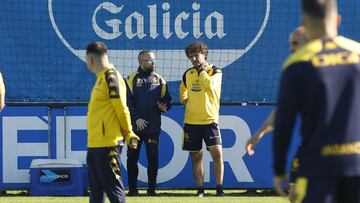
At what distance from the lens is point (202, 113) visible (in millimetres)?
12352

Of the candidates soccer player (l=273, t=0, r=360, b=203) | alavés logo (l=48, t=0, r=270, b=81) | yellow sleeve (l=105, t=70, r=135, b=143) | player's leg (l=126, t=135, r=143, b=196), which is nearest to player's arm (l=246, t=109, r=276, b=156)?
soccer player (l=273, t=0, r=360, b=203)

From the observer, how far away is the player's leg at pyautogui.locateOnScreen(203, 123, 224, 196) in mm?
12289

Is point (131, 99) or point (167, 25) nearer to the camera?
point (131, 99)

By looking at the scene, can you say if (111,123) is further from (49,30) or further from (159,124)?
(49,30)

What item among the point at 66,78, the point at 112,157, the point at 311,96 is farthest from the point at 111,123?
the point at 66,78

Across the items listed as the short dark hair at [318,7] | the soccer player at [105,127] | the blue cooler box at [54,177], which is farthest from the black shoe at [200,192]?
the short dark hair at [318,7]

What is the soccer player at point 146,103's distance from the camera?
12500 mm

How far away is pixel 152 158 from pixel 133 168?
32 centimetres

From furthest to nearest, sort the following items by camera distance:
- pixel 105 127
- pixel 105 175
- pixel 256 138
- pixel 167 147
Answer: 1. pixel 167 147
2. pixel 105 127
3. pixel 105 175
4. pixel 256 138

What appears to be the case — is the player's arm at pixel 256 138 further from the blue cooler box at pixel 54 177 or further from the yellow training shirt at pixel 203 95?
the blue cooler box at pixel 54 177

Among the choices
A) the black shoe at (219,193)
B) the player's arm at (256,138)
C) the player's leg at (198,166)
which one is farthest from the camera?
the player's leg at (198,166)

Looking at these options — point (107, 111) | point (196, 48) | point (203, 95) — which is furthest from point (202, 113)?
point (107, 111)

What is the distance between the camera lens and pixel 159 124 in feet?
41.4

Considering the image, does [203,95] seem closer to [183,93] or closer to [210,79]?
[210,79]
